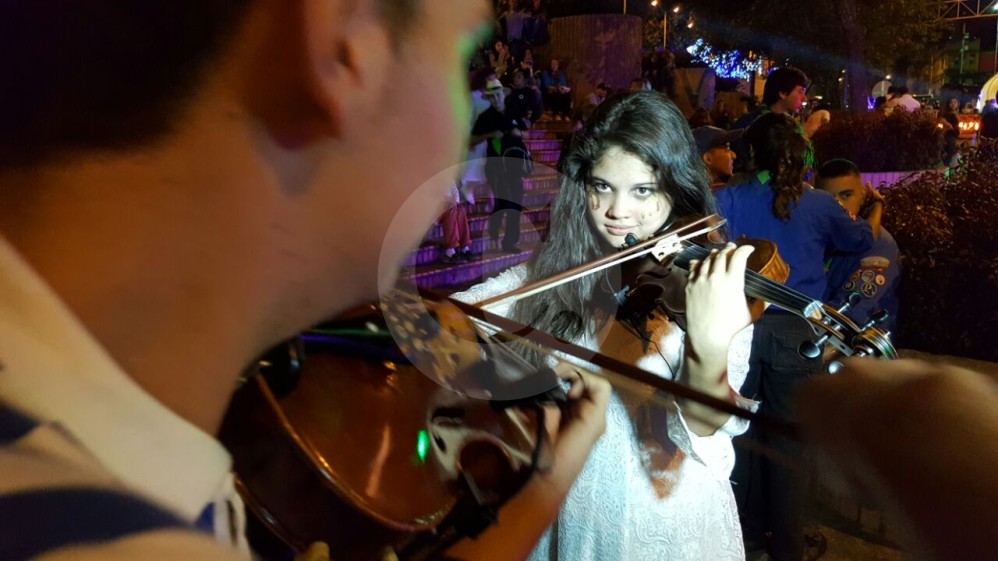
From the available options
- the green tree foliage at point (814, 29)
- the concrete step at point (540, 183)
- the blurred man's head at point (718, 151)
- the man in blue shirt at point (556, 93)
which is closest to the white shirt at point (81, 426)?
the concrete step at point (540, 183)

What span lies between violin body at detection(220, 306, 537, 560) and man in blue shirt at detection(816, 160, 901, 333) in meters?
2.31

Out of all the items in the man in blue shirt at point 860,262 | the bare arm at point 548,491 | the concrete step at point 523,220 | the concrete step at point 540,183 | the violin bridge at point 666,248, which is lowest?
the man in blue shirt at point 860,262

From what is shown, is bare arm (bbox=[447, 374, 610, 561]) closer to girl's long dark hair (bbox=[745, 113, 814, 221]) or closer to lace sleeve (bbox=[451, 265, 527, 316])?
lace sleeve (bbox=[451, 265, 527, 316])

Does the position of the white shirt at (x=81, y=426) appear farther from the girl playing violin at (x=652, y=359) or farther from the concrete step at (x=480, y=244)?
the girl playing violin at (x=652, y=359)

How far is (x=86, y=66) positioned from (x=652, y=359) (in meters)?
1.02

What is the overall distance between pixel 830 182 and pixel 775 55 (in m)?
8.27

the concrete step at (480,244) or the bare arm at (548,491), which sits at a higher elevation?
the concrete step at (480,244)

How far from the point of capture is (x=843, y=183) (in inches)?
121

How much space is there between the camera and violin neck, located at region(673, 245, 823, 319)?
131 centimetres

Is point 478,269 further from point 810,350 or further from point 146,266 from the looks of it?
point 146,266

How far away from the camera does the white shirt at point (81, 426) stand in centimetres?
35

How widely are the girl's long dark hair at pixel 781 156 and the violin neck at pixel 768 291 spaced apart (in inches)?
44.4

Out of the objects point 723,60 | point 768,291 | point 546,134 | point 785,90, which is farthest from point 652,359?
point 723,60

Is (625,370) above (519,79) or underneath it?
underneath
